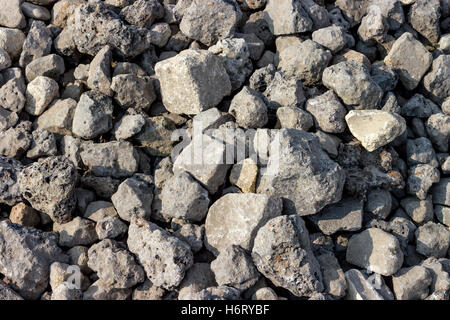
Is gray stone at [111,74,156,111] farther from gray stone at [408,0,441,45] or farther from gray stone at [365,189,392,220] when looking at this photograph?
gray stone at [408,0,441,45]

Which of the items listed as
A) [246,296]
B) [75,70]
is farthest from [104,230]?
[75,70]

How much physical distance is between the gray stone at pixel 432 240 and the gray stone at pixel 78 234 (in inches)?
101

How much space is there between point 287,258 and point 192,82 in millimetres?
1674

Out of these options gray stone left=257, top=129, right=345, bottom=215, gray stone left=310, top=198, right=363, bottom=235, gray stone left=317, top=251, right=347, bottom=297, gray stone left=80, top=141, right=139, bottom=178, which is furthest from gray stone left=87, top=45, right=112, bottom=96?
gray stone left=317, top=251, right=347, bottom=297

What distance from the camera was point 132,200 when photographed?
366cm

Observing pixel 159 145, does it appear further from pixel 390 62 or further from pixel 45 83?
pixel 390 62

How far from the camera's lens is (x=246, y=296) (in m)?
3.35

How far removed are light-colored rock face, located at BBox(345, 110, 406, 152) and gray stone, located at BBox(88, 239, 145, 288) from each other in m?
2.05

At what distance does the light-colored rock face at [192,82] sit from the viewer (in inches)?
159

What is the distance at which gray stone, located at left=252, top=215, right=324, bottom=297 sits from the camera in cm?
328

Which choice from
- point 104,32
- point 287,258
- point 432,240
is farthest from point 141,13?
point 432,240

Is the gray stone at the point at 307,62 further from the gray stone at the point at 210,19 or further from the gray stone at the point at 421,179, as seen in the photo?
the gray stone at the point at 421,179

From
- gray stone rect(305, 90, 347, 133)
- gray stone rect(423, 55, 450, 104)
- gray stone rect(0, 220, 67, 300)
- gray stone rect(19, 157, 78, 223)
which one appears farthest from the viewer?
gray stone rect(423, 55, 450, 104)

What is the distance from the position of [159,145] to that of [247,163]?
84 cm
